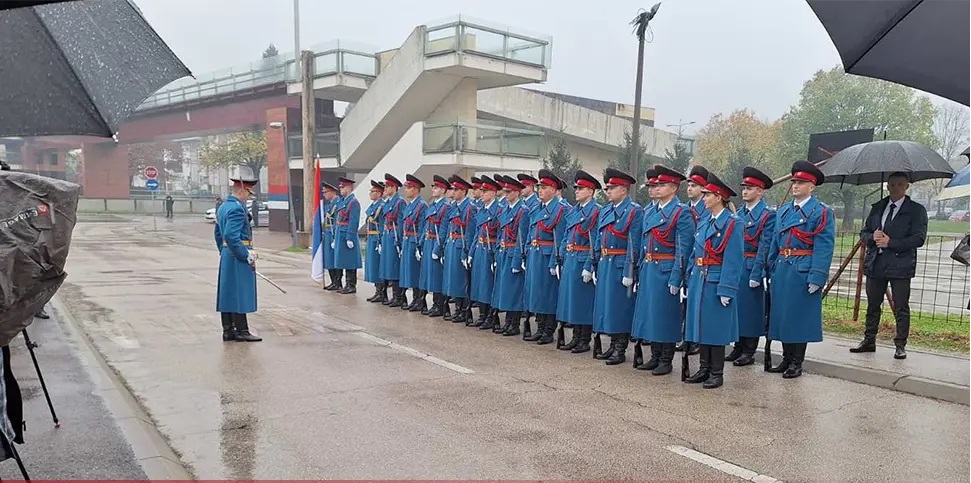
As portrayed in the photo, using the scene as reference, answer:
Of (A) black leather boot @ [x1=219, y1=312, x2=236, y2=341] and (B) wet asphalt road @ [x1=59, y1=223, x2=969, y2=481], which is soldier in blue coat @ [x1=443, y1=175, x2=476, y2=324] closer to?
(B) wet asphalt road @ [x1=59, y1=223, x2=969, y2=481]

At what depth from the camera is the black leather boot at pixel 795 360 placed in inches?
285

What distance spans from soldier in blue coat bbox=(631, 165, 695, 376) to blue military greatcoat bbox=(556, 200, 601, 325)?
36.8 inches

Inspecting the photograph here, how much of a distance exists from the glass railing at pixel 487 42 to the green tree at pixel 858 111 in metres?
20.6

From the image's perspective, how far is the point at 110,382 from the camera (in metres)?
6.39

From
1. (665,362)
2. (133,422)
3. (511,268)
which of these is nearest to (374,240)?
(511,268)

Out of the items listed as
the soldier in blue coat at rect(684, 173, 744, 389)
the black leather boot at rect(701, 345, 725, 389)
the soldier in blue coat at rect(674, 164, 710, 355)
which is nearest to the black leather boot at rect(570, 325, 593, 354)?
the soldier in blue coat at rect(674, 164, 710, 355)

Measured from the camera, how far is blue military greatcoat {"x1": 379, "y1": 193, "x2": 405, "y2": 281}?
1184cm

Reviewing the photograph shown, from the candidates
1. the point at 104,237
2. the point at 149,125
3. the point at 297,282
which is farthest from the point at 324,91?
the point at 149,125

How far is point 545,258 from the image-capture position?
8.93 metres

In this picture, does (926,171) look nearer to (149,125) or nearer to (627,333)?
(627,333)

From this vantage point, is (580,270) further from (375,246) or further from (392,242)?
(375,246)

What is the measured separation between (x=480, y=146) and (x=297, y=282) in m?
8.25

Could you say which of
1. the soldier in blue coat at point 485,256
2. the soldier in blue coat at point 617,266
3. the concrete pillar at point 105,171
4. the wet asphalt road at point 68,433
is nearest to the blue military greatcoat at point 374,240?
the soldier in blue coat at point 485,256

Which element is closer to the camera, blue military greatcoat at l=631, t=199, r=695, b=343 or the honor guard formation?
the honor guard formation
